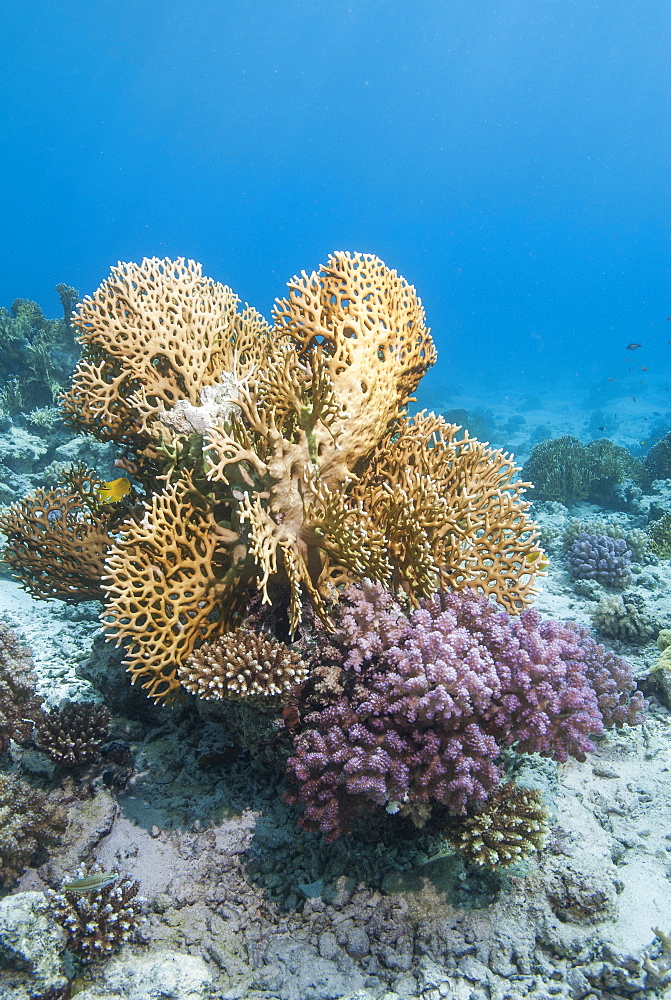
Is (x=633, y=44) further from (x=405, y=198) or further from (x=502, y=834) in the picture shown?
(x=502, y=834)

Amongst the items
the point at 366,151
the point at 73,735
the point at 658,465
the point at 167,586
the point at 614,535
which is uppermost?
the point at 366,151

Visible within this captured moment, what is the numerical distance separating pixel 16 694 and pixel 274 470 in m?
3.19

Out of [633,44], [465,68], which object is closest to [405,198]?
[465,68]

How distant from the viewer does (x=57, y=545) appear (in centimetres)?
465

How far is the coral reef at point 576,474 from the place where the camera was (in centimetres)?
1319

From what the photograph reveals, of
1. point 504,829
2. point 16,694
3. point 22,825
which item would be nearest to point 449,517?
point 504,829

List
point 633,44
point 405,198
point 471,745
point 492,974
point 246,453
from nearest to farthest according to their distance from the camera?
point 492,974 → point 471,745 → point 246,453 → point 633,44 → point 405,198

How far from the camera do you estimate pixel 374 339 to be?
448 cm

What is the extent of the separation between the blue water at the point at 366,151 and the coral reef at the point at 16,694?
130m

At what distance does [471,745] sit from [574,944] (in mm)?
1240

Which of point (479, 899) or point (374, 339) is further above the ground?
point (374, 339)

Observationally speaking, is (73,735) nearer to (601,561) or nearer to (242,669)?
(242,669)

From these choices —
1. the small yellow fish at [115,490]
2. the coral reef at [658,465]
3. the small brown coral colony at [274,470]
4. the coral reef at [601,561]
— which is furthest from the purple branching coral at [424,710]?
the coral reef at [658,465]

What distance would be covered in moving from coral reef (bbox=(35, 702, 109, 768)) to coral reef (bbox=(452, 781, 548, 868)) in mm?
3073
